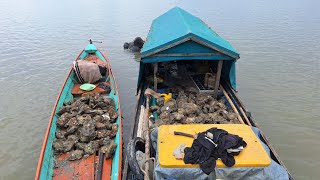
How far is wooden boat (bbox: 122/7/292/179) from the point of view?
497cm

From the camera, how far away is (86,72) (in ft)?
39.0

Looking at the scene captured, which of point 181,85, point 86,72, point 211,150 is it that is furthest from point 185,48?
point 86,72

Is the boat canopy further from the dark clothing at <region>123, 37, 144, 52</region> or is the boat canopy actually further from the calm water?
the dark clothing at <region>123, 37, 144, 52</region>

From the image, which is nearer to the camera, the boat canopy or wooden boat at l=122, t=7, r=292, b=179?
wooden boat at l=122, t=7, r=292, b=179

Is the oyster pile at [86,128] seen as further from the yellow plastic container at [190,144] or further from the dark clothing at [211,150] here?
the dark clothing at [211,150]

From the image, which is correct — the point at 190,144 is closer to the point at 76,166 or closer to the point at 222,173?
the point at 222,173

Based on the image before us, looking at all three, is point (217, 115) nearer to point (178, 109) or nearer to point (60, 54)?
point (178, 109)

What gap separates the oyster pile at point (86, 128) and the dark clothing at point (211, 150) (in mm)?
3205

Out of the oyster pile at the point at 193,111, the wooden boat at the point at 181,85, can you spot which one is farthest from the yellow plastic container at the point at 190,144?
the oyster pile at the point at 193,111

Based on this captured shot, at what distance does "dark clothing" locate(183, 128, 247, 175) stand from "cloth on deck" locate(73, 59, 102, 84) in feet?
26.4

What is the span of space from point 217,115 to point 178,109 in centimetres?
127

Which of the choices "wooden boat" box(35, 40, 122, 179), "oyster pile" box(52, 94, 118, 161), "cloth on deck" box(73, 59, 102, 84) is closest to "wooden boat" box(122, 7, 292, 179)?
"wooden boat" box(35, 40, 122, 179)

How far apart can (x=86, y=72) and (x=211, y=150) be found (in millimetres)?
8566

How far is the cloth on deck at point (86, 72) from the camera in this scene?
11748mm
